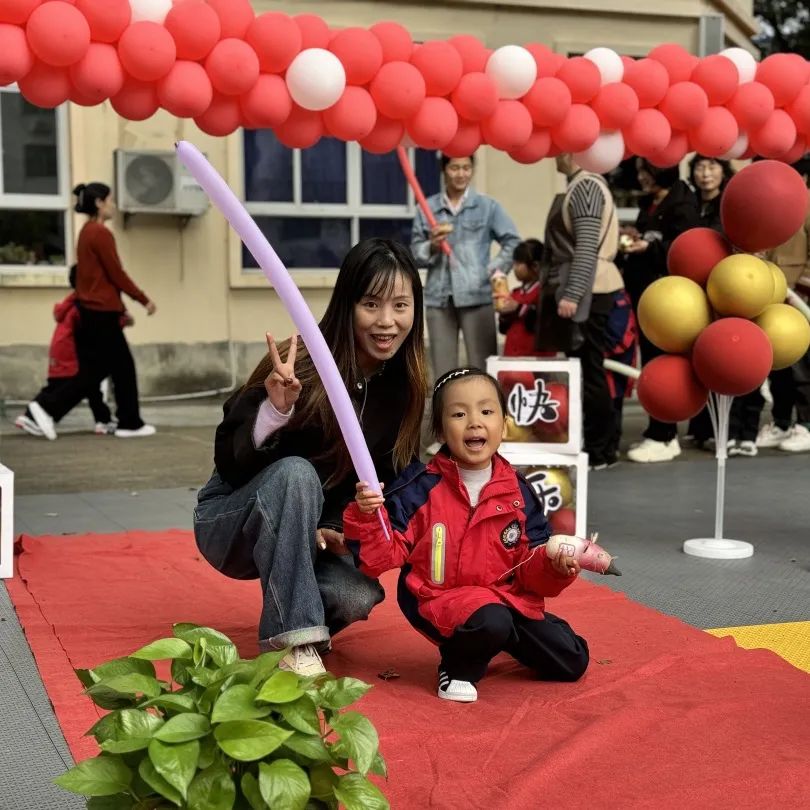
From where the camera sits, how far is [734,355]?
13.4 ft

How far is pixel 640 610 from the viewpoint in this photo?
370 centimetres

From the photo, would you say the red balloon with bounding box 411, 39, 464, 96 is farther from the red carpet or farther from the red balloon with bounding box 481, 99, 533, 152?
the red carpet

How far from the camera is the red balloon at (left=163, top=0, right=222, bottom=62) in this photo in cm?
450

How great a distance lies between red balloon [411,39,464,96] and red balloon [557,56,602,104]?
0.51 m

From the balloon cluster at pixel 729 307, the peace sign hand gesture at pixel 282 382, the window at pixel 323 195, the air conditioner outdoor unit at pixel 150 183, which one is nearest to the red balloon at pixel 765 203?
the balloon cluster at pixel 729 307

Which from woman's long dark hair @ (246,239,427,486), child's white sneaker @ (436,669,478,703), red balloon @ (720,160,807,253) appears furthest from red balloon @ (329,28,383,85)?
child's white sneaker @ (436,669,478,703)

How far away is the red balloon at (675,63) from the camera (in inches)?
214

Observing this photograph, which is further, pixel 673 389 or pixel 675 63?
pixel 675 63

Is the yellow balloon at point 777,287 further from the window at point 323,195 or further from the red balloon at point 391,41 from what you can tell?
the window at point 323,195

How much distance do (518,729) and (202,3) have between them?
3053mm

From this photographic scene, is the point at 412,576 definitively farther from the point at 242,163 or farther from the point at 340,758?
the point at 242,163

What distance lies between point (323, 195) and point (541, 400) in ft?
20.4

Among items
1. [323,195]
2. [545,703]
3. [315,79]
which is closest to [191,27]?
[315,79]

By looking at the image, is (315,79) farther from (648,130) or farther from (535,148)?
(648,130)
